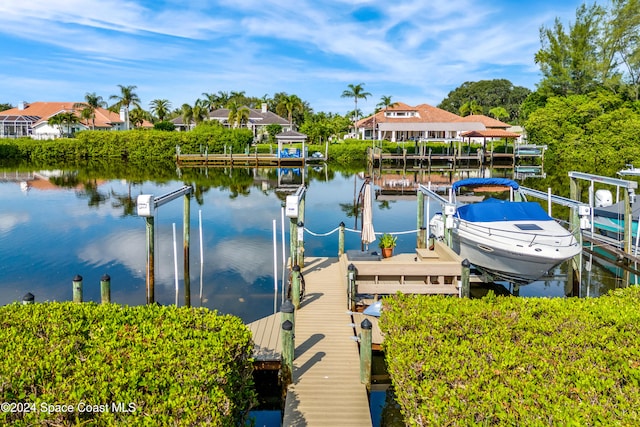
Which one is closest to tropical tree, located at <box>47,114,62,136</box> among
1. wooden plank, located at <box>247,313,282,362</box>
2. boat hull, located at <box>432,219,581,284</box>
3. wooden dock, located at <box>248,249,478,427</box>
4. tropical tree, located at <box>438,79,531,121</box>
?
wooden dock, located at <box>248,249,478,427</box>

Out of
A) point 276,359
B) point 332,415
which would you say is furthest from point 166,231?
point 332,415

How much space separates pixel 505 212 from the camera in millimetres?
13617

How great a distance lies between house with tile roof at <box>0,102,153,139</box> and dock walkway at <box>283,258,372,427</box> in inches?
2937

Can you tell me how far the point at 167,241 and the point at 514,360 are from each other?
16611 millimetres

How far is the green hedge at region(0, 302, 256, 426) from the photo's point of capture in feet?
13.9

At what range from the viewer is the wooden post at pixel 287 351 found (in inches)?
285

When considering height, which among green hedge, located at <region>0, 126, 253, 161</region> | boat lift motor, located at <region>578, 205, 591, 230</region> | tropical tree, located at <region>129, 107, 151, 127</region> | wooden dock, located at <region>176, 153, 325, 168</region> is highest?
tropical tree, located at <region>129, 107, 151, 127</region>

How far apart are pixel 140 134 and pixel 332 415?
205 ft

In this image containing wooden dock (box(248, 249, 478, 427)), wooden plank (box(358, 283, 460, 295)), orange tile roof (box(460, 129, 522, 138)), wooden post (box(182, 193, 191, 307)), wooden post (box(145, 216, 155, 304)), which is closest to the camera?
wooden dock (box(248, 249, 478, 427))

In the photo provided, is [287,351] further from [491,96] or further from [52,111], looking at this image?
[491,96]

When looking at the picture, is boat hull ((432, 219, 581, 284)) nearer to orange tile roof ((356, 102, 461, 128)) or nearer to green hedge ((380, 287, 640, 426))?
green hedge ((380, 287, 640, 426))

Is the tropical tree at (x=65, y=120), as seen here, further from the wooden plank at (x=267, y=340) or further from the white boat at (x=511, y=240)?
the wooden plank at (x=267, y=340)

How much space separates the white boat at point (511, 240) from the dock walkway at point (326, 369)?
4222mm

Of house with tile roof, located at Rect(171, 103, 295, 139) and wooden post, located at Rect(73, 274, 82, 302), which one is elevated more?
house with tile roof, located at Rect(171, 103, 295, 139)
